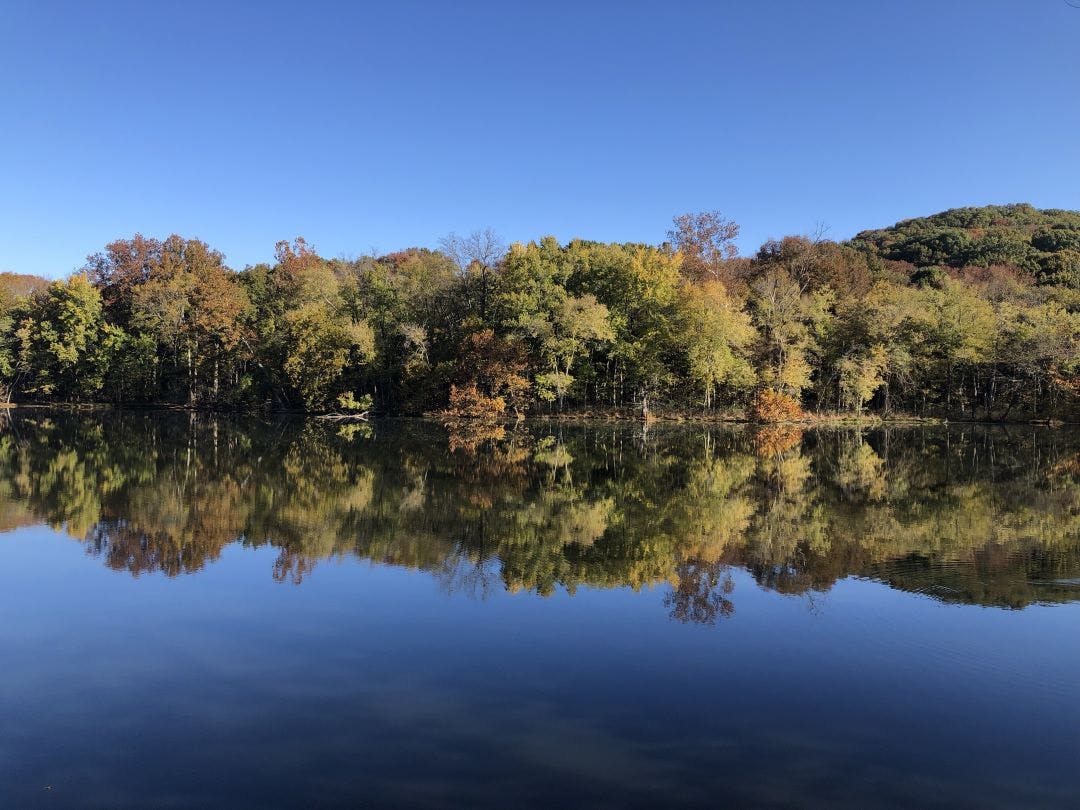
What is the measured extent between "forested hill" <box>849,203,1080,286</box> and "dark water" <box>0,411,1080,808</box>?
55.6m

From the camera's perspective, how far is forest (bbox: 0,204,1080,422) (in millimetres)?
42719

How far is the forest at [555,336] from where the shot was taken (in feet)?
140

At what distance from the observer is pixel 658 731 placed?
5.51 m

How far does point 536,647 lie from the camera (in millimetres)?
7262

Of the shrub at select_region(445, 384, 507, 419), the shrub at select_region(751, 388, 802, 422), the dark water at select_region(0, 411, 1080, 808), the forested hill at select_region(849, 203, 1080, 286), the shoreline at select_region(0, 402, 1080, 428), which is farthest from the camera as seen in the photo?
the forested hill at select_region(849, 203, 1080, 286)

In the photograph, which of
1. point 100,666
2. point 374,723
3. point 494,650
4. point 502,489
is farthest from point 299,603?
point 502,489

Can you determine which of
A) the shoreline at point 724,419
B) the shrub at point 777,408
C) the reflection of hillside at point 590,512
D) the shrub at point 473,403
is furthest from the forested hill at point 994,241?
the reflection of hillside at point 590,512

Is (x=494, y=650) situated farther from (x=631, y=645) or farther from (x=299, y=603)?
(x=299, y=603)

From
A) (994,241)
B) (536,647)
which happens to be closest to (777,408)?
(536,647)

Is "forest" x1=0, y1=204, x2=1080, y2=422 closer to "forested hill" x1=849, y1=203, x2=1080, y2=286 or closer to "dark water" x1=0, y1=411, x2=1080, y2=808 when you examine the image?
"forested hill" x1=849, y1=203, x2=1080, y2=286

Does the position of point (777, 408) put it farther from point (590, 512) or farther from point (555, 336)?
point (590, 512)

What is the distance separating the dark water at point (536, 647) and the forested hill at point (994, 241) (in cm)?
5562

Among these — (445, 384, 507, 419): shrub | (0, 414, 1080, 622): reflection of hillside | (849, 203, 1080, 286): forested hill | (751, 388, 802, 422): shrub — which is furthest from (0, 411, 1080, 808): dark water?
(849, 203, 1080, 286): forested hill

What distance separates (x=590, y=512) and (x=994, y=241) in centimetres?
7499
